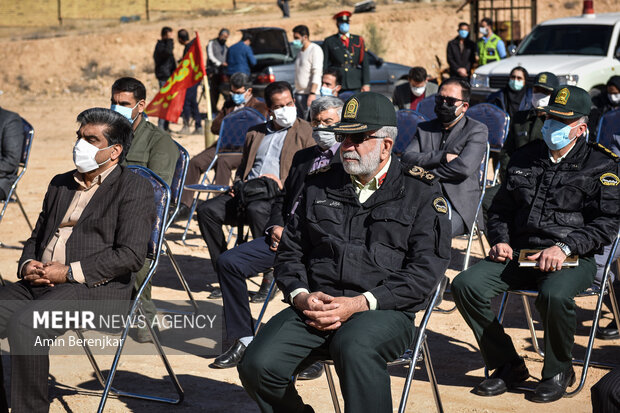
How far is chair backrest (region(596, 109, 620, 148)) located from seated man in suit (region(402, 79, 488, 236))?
35.1 inches

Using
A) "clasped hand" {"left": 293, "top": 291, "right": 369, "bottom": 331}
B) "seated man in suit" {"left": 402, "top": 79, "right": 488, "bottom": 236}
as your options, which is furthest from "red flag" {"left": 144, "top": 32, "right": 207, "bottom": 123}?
"clasped hand" {"left": 293, "top": 291, "right": 369, "bottom": 331}

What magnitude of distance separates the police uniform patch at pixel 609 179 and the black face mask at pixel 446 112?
Result: 1.91 m

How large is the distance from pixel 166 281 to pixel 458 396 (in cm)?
352

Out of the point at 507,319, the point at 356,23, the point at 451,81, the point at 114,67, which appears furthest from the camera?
the point at 356,23

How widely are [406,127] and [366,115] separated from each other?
372cm

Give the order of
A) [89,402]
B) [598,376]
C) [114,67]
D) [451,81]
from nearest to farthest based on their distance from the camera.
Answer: [89,402] < [598,376] < [451,81] < [114,67]

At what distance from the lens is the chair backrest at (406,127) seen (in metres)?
7.96

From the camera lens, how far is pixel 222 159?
907cm

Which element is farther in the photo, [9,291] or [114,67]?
[114,67]

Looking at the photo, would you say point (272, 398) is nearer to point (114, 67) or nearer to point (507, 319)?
point (507, 319)

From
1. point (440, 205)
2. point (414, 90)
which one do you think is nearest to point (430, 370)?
point (440, 205)

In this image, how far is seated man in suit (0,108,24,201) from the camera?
311 inches

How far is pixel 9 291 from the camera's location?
4715 millimetres

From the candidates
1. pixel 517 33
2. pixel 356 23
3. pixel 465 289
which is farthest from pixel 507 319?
pixel 356 23
